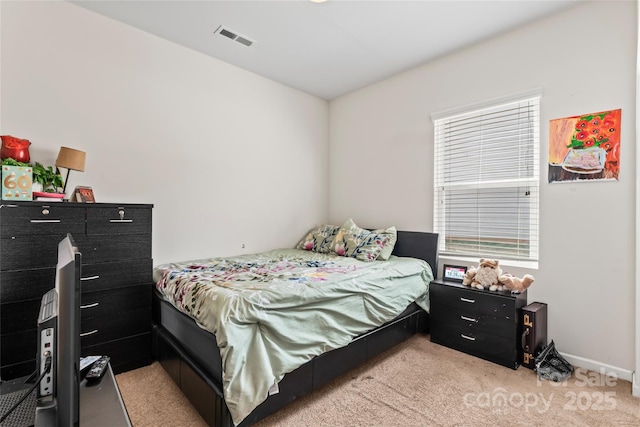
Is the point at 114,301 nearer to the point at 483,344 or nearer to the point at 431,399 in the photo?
the point at 431,399

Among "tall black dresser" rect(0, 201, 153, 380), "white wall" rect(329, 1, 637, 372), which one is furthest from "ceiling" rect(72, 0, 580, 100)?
"tall black dresser" rect(0, 201, 153, 380)

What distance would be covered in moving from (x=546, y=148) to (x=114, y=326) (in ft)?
11.5

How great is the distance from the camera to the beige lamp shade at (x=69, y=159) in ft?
6.94

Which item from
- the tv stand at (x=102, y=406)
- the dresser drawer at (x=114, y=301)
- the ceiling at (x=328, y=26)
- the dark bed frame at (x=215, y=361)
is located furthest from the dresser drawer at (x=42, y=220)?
the ceiling at (x=328, y=26)

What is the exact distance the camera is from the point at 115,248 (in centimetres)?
218

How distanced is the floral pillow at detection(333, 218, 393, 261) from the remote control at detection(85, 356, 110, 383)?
7.04ft

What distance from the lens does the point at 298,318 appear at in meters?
1.79

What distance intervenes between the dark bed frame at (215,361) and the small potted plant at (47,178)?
103cm

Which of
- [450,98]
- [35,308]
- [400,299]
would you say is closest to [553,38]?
[450,98]

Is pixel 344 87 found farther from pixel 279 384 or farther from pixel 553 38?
pixel 279 384

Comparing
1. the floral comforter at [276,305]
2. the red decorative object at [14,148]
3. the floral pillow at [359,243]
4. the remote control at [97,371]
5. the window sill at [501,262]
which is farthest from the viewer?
the floral pillow at [359,243]

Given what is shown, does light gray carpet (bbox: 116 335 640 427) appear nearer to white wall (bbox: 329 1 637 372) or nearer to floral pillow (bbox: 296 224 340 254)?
white wall (bbox: 329 1 637 372)

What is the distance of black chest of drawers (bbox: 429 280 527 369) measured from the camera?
7.45ft

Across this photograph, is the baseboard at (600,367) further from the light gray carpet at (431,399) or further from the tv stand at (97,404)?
the tv stand at (97,404)
